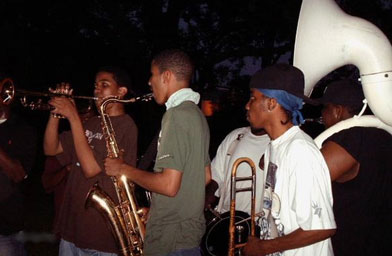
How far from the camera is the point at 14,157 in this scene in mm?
3795

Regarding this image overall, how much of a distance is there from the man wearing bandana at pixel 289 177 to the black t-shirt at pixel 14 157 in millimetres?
2157

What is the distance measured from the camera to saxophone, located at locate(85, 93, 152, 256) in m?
3.75

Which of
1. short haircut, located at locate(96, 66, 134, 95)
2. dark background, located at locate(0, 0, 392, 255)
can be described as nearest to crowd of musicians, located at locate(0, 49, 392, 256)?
short haircut, located at locate(96, 66, 134, 95)

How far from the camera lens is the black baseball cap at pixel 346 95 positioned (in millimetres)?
3375

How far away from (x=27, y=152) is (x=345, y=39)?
2.91m

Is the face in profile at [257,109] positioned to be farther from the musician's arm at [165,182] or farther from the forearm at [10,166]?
the forearm at [10,166]

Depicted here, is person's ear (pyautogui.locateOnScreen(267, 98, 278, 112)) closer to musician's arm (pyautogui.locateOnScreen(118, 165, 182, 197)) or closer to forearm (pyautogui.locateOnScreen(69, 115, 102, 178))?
musician's arm (pyautogui.locateOnScreen(118, 165, 182, 197))

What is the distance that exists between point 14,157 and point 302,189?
2.63 m

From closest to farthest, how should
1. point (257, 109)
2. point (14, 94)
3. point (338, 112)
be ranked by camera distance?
1. point (257, 109)
2. point (338, 112)
3. point (14, 94)

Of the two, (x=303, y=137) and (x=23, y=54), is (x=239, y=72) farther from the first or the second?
(x=303, y=137)

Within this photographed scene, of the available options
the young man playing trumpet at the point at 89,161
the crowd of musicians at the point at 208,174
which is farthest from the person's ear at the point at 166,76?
Result: the young man playing trumpet at the point at 89,161

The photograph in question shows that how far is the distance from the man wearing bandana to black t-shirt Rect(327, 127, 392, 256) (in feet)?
1.29

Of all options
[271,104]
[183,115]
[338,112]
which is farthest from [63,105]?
[338,112]

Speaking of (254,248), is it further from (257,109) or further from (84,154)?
(84,154)
